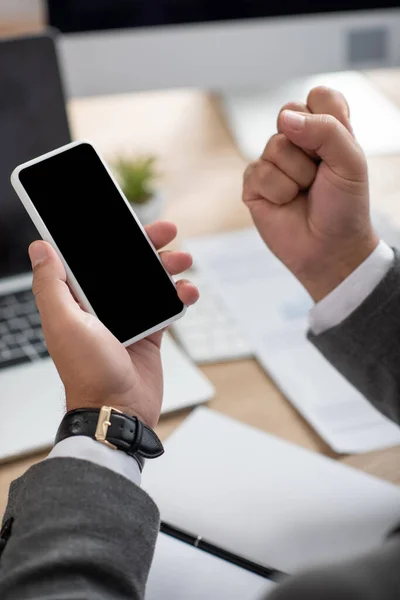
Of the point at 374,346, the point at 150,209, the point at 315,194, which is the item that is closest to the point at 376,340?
the point at 374,346

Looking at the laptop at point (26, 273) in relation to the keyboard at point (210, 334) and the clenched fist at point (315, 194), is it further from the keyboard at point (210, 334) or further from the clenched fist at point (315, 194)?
the clenched fist at point (315, 194)

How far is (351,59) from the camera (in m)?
0.97

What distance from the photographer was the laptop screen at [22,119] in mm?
780

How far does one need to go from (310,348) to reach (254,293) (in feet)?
0.34

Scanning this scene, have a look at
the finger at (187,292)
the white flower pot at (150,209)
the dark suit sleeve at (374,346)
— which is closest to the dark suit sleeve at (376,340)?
the dark suit sleeve at (374,346)

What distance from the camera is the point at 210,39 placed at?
903 millimetres

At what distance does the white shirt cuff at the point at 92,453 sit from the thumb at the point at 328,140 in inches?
10.8

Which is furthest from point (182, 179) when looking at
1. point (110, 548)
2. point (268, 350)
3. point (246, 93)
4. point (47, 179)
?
point (110, 548)

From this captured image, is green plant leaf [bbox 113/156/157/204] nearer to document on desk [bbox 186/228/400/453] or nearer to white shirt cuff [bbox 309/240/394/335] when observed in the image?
document on desk [bbox 186/228/400/453]

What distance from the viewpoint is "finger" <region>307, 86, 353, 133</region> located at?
2.02 feet

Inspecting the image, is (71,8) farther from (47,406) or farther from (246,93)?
(47,406)

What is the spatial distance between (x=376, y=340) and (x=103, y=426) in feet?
0.78

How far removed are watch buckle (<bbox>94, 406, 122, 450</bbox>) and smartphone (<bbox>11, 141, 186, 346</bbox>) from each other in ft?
0.30

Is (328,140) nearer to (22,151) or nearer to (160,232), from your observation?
(160,232)
